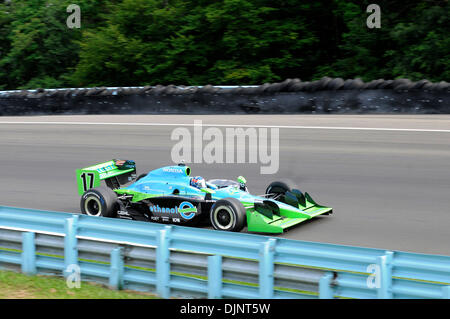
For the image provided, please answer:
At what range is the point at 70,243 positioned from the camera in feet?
20.8

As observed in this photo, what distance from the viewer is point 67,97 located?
18.4m

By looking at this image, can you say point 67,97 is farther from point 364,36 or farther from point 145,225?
point 145,225

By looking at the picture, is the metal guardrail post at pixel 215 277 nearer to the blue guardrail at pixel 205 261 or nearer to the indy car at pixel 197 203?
the blue guardrail at pixel 205 261

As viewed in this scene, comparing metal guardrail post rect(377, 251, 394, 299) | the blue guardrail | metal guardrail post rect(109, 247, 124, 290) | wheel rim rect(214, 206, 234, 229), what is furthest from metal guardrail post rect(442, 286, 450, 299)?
wheel rim rect(214, 206, 234, 229)

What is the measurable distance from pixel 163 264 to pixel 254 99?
10.6m

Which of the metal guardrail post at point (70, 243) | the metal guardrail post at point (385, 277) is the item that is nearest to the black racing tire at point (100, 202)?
the metal guardrail post at point (70, 243)

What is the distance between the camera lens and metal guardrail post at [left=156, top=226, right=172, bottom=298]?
229 inches

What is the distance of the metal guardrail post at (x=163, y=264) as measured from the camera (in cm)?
582

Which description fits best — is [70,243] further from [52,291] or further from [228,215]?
[228,215]

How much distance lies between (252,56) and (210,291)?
16.9m

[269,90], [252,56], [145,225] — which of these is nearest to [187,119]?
[269,90]

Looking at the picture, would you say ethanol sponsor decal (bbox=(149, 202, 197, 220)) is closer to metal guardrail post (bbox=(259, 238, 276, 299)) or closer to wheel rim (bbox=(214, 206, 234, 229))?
wheel rim (bbox=(214, 206, 234, 229))

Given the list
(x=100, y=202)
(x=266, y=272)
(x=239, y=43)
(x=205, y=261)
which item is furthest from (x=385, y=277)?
(x=239, y=43)

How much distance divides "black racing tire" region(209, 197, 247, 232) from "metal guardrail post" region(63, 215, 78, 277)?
172 cm
